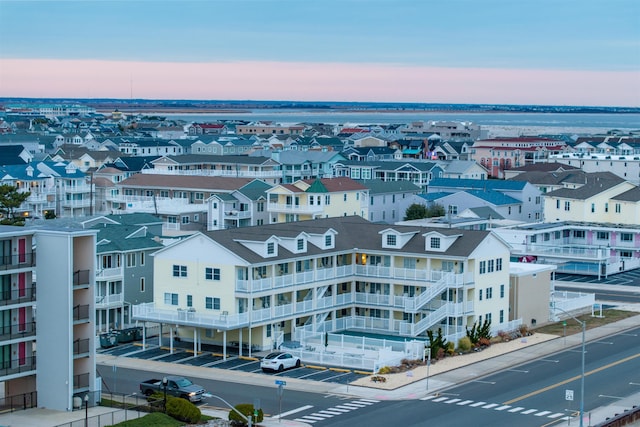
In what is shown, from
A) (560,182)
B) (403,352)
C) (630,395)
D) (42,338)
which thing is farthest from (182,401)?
(560,182)

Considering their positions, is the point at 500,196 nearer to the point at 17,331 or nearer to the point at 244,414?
the point at 244,414

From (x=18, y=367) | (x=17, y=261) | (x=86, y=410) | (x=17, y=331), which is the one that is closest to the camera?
(x=86, y=410)

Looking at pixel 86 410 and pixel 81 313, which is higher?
pixel 81 313

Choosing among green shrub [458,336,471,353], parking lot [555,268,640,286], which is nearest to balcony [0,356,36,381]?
green shrub [458,336,471,353]

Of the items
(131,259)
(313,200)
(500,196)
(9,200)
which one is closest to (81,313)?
(131,259)

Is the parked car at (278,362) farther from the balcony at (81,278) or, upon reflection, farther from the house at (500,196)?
the house at (500,196)

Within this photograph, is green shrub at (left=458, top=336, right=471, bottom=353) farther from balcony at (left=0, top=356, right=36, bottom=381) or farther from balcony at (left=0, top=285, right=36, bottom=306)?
balcony at (left=0, top=285, right=36, bottom=306)

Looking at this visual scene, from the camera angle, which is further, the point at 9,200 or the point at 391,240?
the point at 9,200
